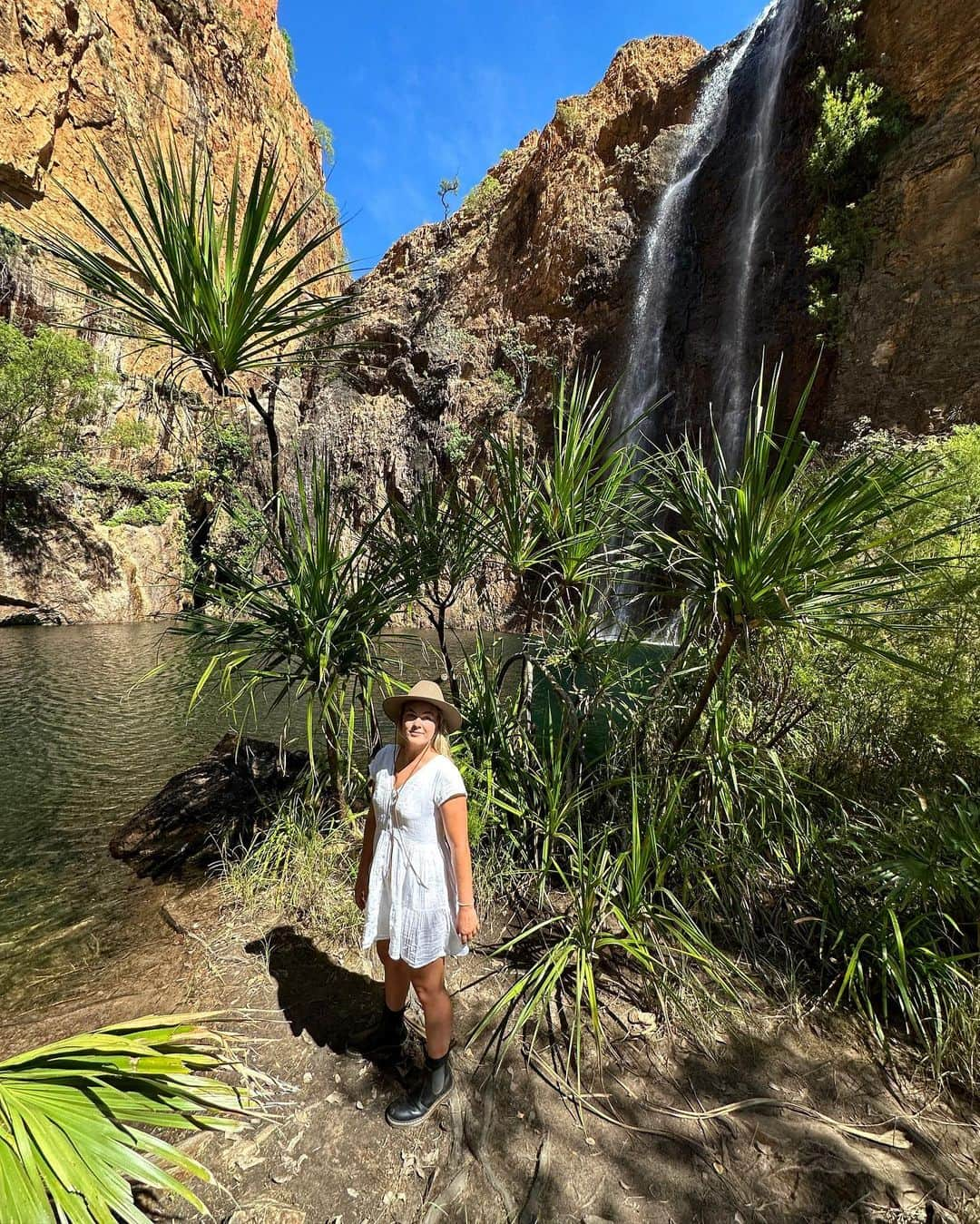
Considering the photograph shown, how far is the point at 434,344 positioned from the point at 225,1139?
2325 cm

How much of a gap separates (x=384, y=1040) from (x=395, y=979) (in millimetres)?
312

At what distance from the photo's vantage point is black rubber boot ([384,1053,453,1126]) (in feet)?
5.91

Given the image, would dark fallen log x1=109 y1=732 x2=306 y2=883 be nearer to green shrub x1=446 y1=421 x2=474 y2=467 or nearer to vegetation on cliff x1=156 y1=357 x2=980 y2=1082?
vegetation on cliff x1=156 y1=357 x2=980 y2=1082

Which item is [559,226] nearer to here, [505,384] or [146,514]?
[505,384]

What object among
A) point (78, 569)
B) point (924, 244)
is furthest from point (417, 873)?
point (78, 569)

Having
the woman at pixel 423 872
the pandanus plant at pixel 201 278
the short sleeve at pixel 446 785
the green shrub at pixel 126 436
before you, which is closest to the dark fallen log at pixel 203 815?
the woman at pixel 423 872

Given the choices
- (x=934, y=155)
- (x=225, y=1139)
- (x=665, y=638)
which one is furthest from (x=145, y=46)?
(x=225, y=1139)

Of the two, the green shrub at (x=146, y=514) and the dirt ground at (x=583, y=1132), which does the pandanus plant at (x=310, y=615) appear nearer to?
the dirt ground at (x=583, y=1132)

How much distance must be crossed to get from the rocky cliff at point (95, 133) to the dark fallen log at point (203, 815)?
951 cm

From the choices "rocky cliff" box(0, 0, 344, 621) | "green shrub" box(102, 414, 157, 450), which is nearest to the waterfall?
"rocky cliff" box(0, 0, 344, 621)

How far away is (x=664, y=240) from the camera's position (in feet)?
60.1

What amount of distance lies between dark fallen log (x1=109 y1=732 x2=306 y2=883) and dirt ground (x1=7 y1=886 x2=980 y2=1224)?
3.89 feet

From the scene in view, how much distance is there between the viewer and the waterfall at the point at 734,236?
51.3 ft

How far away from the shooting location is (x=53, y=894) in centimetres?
331
